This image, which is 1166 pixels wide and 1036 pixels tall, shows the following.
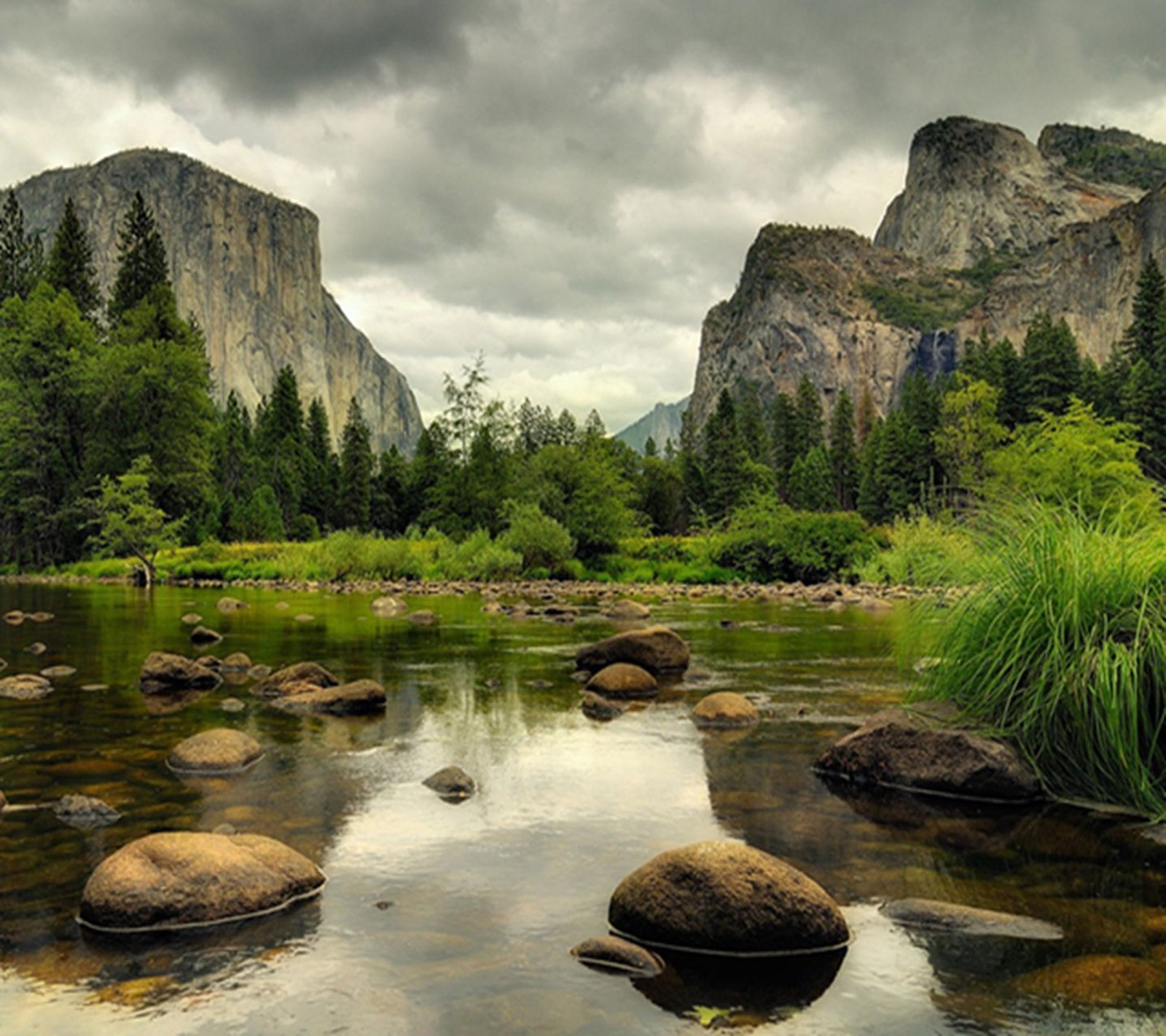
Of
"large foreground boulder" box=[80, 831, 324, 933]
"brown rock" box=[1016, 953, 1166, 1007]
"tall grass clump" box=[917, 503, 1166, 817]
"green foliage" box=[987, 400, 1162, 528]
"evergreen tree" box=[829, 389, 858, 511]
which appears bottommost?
"brown rock" box=[1016, 953, 1166, 1007]

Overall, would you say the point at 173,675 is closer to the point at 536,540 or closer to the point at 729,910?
the point at 729,910

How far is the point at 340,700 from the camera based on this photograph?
10.9 metres

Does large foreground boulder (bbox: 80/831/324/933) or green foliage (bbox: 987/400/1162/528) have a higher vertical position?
green foliage (bbox: 987/400/1162/528)

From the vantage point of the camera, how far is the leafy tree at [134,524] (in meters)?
43.8

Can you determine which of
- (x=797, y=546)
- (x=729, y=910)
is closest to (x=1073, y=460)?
(x=797, y=546)

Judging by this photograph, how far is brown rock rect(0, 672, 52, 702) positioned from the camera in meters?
11.5

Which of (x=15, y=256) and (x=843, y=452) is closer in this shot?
(x=15, y=256)

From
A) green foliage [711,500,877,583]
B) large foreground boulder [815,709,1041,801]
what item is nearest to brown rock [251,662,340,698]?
large foreground boulder [815,709,1041,801]

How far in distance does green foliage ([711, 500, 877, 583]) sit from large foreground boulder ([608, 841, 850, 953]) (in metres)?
36.0

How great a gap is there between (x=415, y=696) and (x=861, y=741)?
619 centimetres

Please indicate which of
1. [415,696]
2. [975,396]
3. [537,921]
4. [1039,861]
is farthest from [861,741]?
[975,396]

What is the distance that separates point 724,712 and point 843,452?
109911 mm

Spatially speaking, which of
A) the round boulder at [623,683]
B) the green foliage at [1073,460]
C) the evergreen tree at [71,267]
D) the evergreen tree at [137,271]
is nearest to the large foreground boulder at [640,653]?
the round boulder at [623,683]

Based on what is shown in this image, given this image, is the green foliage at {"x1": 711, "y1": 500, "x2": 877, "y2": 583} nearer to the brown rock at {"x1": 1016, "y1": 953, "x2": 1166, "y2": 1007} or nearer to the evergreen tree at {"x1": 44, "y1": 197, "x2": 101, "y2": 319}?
the brown rock at {"x1": 1016, "y1": 953, "x2": 1166, "y2": 1007}
